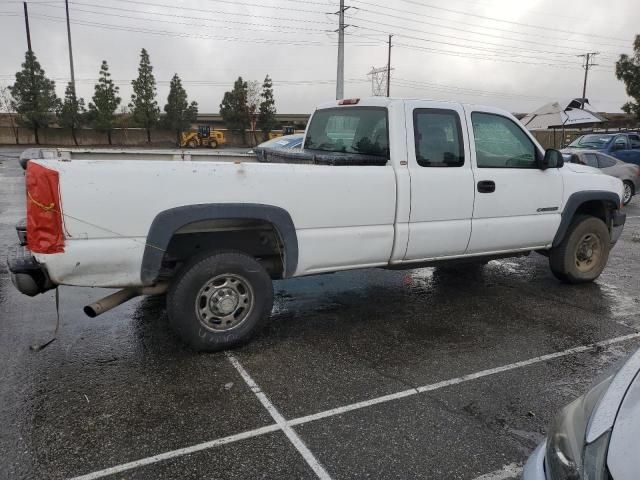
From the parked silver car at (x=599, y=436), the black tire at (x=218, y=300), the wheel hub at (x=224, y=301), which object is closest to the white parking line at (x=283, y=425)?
the black tire at (x=218, y=300)

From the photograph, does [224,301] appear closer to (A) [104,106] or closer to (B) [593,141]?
(B) [593,141]

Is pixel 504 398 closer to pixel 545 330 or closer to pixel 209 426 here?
pixel 545 330

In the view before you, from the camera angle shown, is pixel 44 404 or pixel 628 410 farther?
pixel 44 404

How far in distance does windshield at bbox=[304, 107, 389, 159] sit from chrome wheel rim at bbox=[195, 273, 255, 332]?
1.78 meters

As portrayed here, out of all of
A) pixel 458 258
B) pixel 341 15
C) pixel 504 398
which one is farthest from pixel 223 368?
pixel 341 15

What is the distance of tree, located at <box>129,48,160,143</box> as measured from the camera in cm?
4994

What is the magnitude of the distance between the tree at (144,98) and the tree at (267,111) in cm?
1176

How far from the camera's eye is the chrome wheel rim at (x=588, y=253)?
246 inches

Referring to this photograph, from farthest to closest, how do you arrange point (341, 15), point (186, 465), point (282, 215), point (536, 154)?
point (341, 15) < point (536, 154) < point (282, 215) < point (186, 465)

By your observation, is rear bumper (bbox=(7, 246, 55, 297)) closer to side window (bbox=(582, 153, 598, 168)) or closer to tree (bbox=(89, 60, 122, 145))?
side window (bbox=(582, 153, 598, 168))

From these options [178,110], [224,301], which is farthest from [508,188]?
[178,110]

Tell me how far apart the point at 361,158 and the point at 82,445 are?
304 centimetres

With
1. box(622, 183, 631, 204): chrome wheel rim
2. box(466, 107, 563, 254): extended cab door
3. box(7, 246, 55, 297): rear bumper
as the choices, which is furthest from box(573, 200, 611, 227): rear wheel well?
box(622, 183, 631, 204): chrome wheel rim

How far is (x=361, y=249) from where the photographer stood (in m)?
4.55
